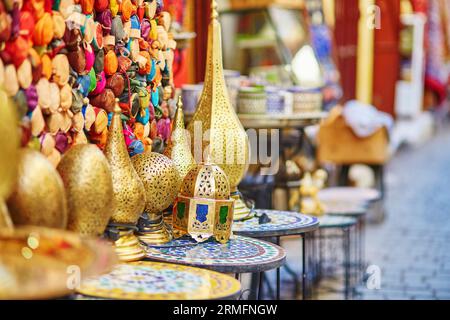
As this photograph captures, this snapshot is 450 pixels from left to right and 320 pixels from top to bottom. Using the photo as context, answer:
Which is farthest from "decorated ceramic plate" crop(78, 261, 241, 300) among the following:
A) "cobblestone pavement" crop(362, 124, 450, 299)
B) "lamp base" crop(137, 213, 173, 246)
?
"cobblestone pavement" crop(362, 124, 450, 299)

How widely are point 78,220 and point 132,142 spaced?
2.90 feet

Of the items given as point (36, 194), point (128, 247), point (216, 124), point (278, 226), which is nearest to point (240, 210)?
point (278, 226)

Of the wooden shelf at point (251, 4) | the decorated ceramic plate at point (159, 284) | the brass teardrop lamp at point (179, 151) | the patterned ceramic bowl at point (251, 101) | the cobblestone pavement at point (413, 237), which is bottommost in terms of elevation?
the cobblestone pavement at point (413, 237)

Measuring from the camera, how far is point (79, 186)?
7.55 ft

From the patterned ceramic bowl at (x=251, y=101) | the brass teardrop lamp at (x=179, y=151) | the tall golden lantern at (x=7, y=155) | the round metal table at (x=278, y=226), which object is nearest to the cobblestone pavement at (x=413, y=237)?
the patterned ceramic bowl at (x=251, y=101)

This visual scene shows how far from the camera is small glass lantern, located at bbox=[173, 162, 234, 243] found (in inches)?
115

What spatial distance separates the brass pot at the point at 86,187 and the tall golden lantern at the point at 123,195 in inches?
10.0

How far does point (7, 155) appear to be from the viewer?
1922 mm

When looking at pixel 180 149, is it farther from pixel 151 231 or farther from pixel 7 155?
pixel 7 155

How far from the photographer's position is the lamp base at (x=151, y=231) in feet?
9.64

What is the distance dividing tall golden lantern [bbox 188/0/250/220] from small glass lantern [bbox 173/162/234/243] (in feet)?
1.35

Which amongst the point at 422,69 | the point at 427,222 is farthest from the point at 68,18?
the point at 422,69

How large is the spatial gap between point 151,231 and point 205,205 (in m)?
0.22

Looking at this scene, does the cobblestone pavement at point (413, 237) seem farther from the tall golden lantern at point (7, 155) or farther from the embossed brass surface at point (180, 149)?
the tall golden lantern at point (7, 155)
